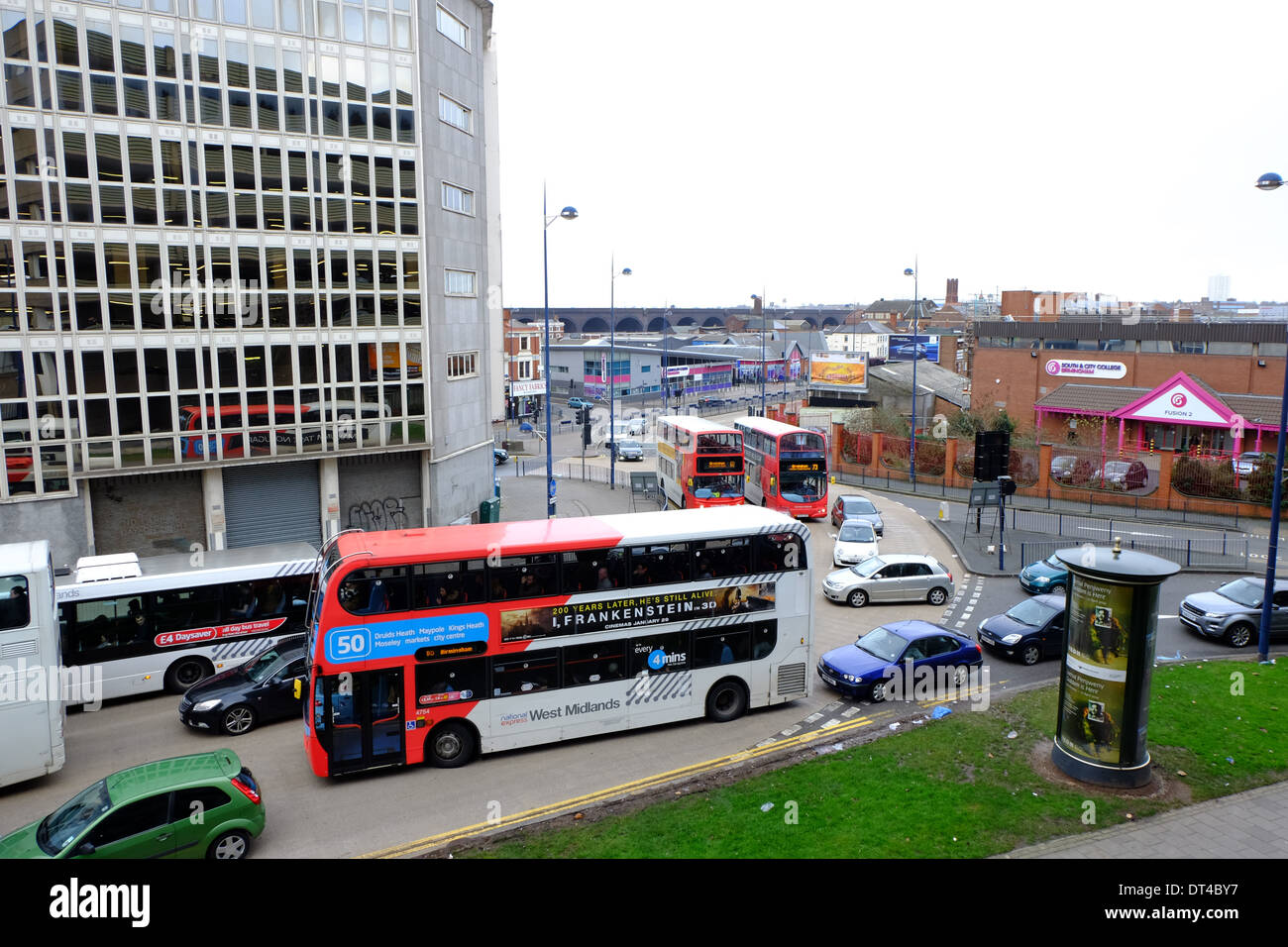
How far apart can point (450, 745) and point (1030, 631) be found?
11488 mm

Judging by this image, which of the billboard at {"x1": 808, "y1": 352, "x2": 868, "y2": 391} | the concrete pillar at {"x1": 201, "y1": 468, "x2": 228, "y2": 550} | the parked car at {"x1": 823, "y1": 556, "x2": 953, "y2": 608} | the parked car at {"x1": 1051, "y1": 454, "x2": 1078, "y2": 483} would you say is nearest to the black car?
the concrete pillar at {"x1": 201, "y1": 468, "x2": 228, "y2": 550}

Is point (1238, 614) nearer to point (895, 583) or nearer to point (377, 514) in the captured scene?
point (895, 583)

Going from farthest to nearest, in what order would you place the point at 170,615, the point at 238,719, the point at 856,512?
the point at 856,512 → the point at 170,615 → the point at 238,719

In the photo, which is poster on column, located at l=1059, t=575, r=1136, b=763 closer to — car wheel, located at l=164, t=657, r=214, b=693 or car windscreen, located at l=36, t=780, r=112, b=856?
car windscreen, located at l=36, t=780, r=112, b=856

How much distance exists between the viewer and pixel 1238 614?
18938mm

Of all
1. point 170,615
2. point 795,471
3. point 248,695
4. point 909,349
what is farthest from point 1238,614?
point 909,349

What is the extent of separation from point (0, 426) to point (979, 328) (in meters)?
50.0

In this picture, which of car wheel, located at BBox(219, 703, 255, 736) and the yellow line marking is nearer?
the yellow line marking

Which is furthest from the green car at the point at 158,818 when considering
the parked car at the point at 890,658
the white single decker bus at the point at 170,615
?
the parked car at the point at 890,658

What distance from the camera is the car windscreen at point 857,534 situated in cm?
2705

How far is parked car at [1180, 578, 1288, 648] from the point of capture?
62.0ft

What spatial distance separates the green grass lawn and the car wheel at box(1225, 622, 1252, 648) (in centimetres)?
517

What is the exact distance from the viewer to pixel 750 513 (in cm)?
1567
